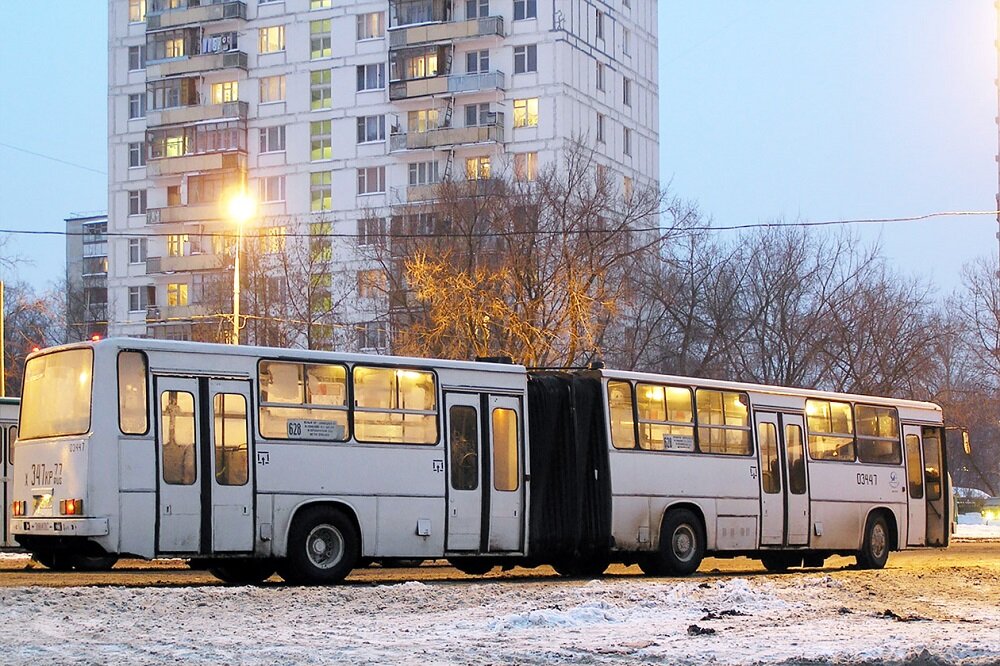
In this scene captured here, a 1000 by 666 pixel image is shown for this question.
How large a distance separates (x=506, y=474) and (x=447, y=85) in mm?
61736

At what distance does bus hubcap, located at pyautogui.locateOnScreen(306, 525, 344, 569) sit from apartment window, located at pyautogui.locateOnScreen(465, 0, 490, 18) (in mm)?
64732

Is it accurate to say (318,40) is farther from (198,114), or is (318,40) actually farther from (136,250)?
(136,250)

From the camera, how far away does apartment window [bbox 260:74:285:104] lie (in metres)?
89.1

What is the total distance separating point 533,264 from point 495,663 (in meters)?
33.9

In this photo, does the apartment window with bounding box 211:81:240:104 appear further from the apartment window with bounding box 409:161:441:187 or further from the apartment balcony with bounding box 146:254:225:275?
the apartment window with bounding box 409:161:441:187

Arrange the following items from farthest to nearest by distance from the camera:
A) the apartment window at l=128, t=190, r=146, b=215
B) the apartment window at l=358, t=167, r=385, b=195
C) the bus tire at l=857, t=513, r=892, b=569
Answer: the apartment window at l=128, t=190, r=146, b=215 < the apartment window at l=358, t=167, r=385, b=195 < the bus tire at l=857, t=513, r=892, b=569

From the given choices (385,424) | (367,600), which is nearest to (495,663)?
(367,600)

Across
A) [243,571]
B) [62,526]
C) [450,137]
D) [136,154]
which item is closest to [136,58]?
[136,154]

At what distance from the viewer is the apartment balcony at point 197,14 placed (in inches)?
3504

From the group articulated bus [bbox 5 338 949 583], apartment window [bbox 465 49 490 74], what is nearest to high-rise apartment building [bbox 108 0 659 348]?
apartment window [bbox 465 49 490 74]

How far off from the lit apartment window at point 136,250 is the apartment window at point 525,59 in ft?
85.2

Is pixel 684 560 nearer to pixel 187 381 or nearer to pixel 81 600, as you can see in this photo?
pixel 187 381

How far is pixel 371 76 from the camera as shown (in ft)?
284

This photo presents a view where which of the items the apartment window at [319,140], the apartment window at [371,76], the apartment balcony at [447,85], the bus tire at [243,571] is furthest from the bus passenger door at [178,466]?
the apartment window at [319,140]
